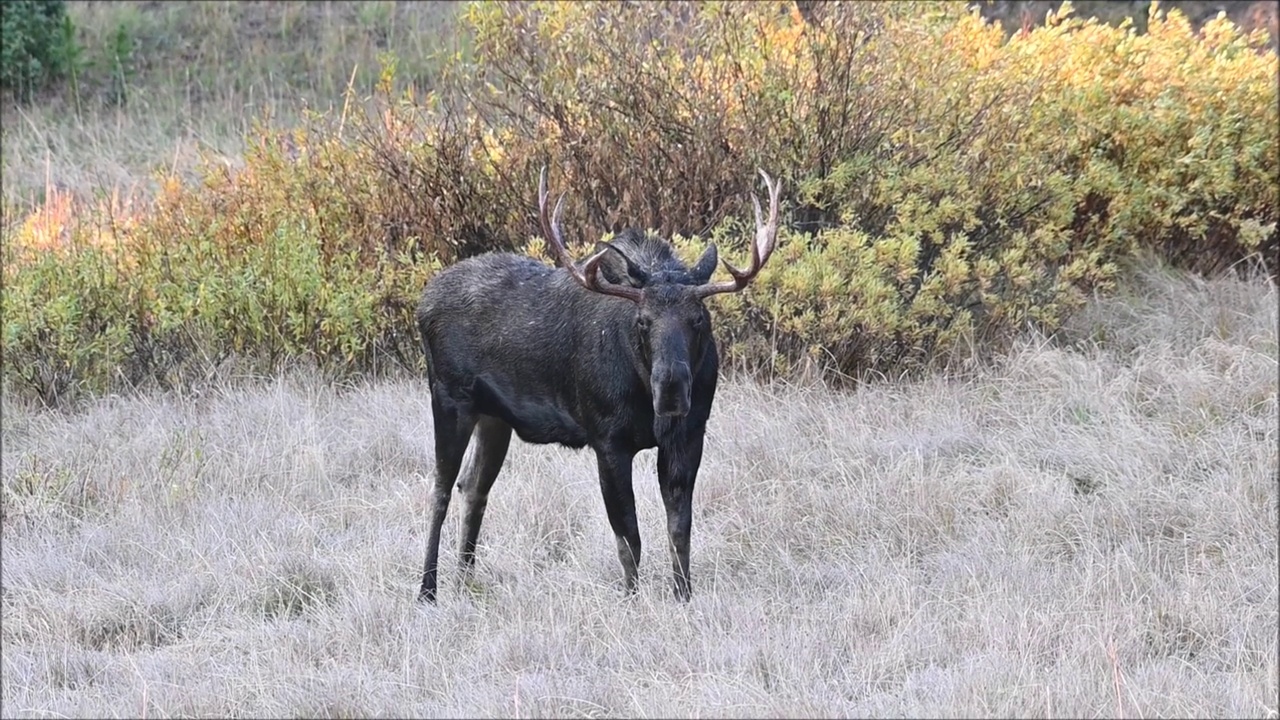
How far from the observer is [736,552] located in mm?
6680

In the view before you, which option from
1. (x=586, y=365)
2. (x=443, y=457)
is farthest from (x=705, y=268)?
(x=443, y=457)

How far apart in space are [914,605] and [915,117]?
427 cm

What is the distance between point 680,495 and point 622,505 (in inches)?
8.8

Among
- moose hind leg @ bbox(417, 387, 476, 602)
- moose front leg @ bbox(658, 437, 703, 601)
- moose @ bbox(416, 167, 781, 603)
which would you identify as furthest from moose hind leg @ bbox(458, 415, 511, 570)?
moose front leg @ bbox(658, 437, 703, 601)

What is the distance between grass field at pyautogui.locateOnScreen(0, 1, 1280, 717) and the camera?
523 cm

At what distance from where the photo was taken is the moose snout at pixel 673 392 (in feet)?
17.4

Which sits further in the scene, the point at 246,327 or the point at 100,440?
the point at 246,327

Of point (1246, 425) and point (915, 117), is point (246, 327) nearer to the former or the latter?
point (915, 117)

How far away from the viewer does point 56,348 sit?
9.21 metres

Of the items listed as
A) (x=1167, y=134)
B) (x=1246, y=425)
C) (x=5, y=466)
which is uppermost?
(x=1167, y=134)

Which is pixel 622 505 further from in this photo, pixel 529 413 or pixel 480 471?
pixel 480 471

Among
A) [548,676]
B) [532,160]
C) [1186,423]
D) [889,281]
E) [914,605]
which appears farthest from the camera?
[532,160]

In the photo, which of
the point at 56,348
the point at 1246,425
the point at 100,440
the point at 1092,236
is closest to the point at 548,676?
the point at 100,440

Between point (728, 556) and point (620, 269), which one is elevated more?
point (620, 269)
